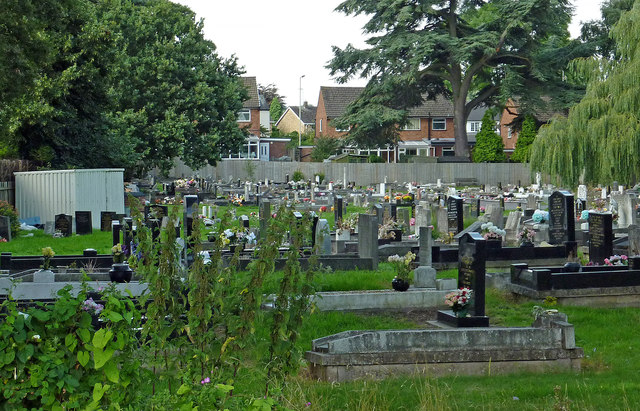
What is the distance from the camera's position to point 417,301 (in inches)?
547

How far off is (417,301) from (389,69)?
1652 inches

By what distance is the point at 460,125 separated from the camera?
5919cm

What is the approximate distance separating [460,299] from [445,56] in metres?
45.5

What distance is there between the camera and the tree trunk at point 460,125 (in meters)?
58.4

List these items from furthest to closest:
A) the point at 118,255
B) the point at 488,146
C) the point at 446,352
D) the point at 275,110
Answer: the point at 275,110 < the point at 488,146 < the point at 118,255 < the point at 446,352

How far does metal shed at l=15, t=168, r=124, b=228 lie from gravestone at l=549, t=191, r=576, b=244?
48.3ft

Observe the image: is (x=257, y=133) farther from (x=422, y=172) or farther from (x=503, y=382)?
(x=503, y=382)

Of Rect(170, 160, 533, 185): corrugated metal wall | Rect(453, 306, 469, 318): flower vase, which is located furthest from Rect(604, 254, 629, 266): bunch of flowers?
Rect(170, 160, 533, 185): corrugated metal wall

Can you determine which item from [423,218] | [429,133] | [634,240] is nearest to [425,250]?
[634,240]

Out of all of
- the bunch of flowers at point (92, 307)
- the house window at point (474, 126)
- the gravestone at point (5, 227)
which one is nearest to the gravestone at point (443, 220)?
the gravestone at point (5, 227)

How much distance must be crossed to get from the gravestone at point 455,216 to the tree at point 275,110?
85646mm

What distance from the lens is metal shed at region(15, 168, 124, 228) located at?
92.0 ft

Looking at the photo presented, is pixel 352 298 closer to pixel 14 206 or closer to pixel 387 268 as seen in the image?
pixel 387 268

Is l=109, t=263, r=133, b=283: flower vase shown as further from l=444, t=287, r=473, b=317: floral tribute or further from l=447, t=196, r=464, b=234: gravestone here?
l=447, t=196, r=464, b=234: gravestone
